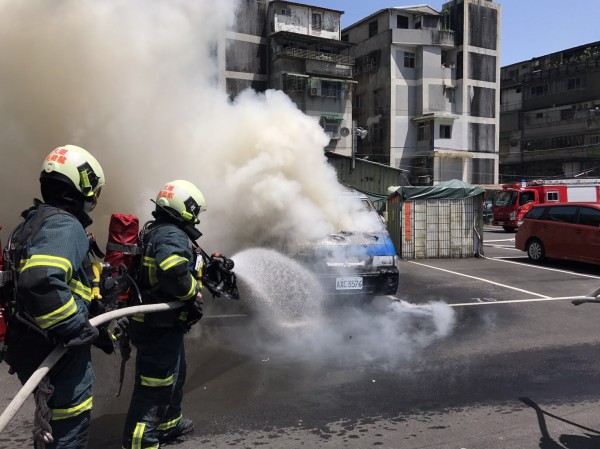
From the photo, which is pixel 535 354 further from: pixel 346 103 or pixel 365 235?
pixel 346 103

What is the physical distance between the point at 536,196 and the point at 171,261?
23.6 m

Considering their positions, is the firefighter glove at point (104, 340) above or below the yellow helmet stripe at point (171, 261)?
below

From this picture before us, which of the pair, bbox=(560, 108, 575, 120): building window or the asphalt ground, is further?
bbox=(560, 108, 575, 120): building window

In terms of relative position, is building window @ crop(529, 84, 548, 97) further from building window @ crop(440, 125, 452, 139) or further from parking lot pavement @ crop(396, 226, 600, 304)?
parking lot pavement @ crop(396, 226, 600, 304)

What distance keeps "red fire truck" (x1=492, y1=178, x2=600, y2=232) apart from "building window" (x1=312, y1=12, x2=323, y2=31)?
21.7 metres

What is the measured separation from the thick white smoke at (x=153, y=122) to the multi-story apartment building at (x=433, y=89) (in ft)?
112

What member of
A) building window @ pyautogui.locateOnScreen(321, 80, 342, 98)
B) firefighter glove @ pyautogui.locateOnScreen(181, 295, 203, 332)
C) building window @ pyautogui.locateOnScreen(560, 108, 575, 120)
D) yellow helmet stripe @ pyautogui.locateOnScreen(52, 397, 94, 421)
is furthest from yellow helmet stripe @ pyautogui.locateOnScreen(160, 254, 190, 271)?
building window @ pyautogui.locateOnScreen(560, 108, 575, 120)

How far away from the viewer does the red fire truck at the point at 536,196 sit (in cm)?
2219

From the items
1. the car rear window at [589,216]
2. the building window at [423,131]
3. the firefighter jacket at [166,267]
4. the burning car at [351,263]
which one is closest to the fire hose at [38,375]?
the firefighter jacket at [166,267]

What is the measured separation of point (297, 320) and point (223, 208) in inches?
81.5

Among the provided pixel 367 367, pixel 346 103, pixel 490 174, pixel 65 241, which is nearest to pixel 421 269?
pixel 367 367

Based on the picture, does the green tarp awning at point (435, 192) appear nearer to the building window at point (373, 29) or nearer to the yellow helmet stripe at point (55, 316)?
the yellow helmet stripe at point (55, 316)

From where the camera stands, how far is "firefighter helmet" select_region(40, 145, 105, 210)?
2432 millimetres

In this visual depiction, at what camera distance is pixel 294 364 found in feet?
15.9
